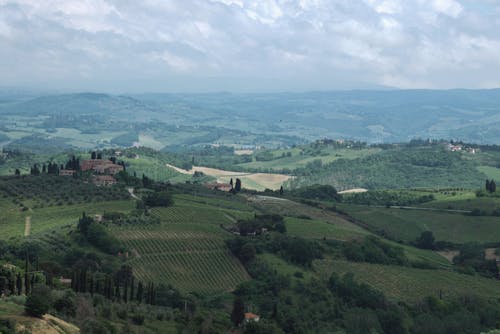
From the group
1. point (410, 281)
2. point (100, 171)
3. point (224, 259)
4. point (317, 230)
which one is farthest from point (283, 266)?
point (100, 171)

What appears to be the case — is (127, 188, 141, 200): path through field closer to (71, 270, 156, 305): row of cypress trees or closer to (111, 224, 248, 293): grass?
(111, 224, 248, 293): grass

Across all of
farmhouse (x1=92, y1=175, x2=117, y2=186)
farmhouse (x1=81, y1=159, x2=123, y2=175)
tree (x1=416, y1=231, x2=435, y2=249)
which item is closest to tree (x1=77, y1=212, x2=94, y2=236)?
farmhouse (x1=92, y1=175, x2=117, y2=186)

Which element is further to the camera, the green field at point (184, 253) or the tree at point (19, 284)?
the green field at point (184, 253)

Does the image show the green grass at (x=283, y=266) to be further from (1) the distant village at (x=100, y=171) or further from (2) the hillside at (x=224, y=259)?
(1) the distant village at (x=100, y=171)

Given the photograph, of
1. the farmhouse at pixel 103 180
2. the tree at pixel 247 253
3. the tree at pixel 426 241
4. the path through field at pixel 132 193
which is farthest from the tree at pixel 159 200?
the tree at pixel 426 241

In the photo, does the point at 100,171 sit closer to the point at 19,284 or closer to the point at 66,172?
the point at 66,172
